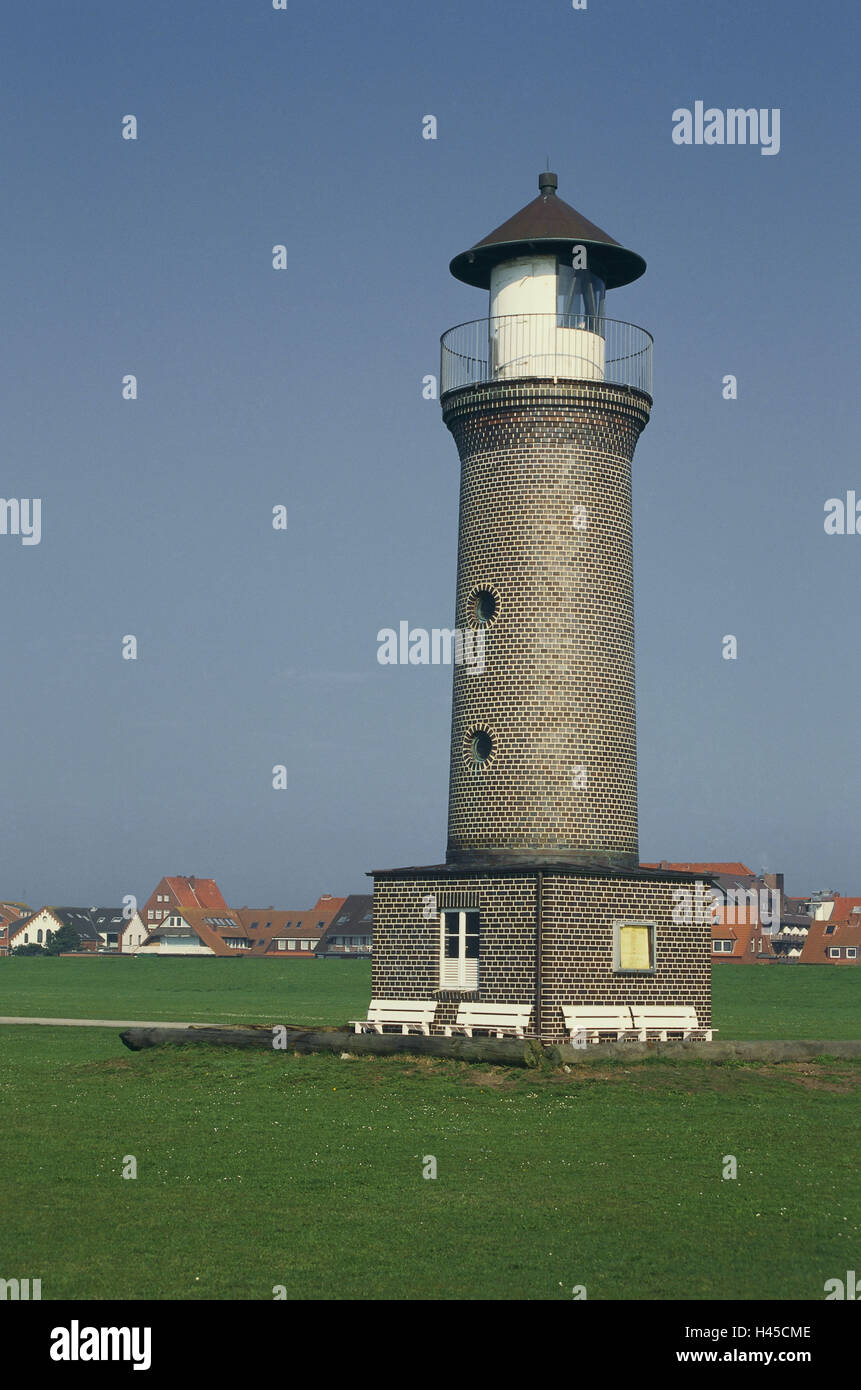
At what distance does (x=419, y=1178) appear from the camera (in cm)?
2105

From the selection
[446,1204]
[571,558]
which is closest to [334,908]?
[571,558]

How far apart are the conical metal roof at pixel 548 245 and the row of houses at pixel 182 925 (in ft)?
407

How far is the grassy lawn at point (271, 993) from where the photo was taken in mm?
58438

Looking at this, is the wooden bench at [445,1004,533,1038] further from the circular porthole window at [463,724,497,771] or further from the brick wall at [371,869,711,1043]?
the circular porthole window at [463,724,497,771]

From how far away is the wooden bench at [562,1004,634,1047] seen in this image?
111 ft

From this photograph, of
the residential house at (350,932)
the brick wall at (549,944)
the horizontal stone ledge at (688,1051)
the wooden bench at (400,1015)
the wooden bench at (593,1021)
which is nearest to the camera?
the horizontal stone ledge at (688,1051)

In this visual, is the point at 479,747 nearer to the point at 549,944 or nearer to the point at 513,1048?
the point at 549,944

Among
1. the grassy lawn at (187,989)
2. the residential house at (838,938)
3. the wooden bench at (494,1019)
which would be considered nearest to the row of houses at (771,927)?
the residential house at (838,938)

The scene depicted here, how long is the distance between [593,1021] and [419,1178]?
13.3 meters

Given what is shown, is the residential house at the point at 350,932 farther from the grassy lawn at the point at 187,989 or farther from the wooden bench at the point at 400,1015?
the wooden bench at the point at 400,1015

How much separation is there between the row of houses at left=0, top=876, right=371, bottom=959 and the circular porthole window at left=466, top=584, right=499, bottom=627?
12319 centimetres

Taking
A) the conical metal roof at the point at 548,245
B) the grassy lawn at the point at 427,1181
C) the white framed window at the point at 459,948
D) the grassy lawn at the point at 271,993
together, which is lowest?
the grassy lawn at the point at 427,1181

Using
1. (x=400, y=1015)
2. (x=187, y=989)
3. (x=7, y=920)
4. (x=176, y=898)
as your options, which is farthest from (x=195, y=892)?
(x=400, y=1015)

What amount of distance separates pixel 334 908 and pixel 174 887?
1731cm
